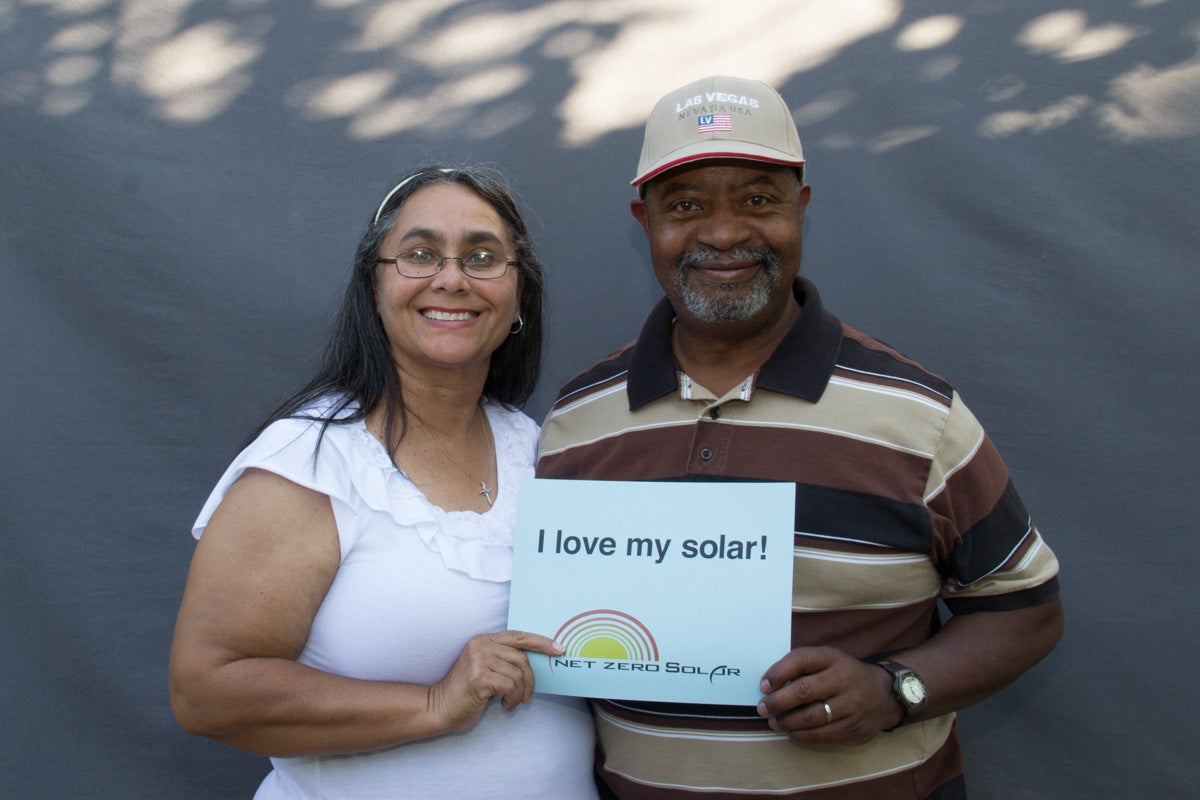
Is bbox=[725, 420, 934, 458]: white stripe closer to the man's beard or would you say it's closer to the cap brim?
the man's beard

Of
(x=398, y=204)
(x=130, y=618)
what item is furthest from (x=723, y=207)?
(x=130, y=618)

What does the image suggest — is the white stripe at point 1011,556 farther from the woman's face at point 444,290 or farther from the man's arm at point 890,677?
the woman's face at point 444,290

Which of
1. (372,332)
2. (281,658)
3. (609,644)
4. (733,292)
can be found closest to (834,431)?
(733,292)

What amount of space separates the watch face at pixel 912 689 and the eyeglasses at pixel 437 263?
1072 mm

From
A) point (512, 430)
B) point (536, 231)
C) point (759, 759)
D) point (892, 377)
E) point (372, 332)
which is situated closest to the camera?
point (759, 759)

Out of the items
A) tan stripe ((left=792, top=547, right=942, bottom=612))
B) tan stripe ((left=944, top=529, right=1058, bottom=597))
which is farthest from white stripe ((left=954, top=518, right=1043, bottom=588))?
tan stripe ((left=792, top=547, right=942, bottom=612))

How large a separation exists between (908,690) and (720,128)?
1.10 meters

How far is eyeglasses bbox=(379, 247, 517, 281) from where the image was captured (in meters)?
1.90

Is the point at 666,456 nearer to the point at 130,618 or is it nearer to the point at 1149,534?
the point at 1149,534

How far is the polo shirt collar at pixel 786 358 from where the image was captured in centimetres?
184

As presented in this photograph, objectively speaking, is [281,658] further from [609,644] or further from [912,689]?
[912,689]

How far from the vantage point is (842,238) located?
252cm

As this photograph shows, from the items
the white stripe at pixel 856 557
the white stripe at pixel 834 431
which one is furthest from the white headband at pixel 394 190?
the white stripe at pixel 856 557

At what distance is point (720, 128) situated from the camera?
190 cm
